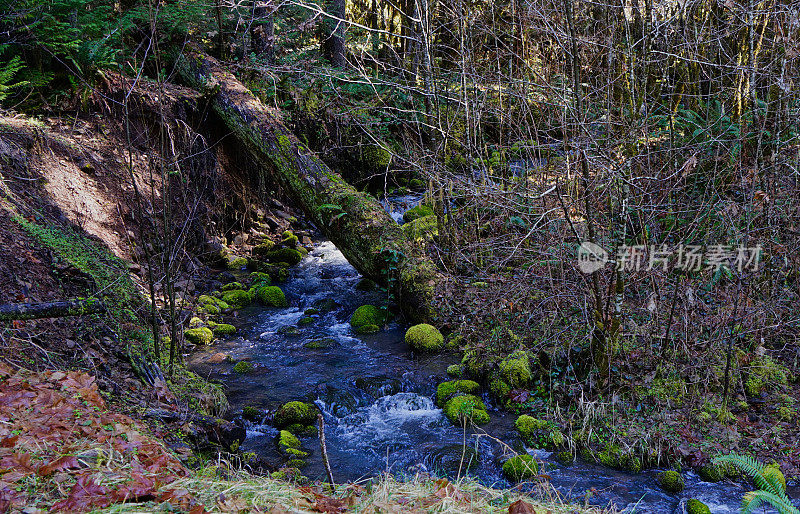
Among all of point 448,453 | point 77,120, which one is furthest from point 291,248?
point 448,453

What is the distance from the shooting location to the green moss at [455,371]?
6.45m

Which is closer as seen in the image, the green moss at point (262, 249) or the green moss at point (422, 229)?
the green moss at point (422, 229)

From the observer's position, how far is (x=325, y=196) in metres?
8.57

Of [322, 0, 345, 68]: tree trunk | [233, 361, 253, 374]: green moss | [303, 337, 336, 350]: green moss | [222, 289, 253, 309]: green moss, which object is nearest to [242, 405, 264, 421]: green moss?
[233, 361, 253, 374]: green moss

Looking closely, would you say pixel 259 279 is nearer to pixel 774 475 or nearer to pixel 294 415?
pixel 294 415

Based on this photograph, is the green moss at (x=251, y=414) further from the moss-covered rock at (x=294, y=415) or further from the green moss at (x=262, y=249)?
the green moss at (x=262, y=249)

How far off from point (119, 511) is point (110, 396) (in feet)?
7.56

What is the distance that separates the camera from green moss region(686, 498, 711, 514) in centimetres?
420

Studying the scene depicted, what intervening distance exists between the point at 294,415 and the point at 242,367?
1.42 metres

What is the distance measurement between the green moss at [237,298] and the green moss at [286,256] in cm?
158

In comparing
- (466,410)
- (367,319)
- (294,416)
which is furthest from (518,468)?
(367,319)

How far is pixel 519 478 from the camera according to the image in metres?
4.71

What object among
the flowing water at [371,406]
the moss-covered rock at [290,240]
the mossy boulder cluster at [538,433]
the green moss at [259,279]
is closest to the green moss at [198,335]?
the flowing water at [371,406]

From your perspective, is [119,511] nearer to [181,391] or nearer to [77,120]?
[181,391]
